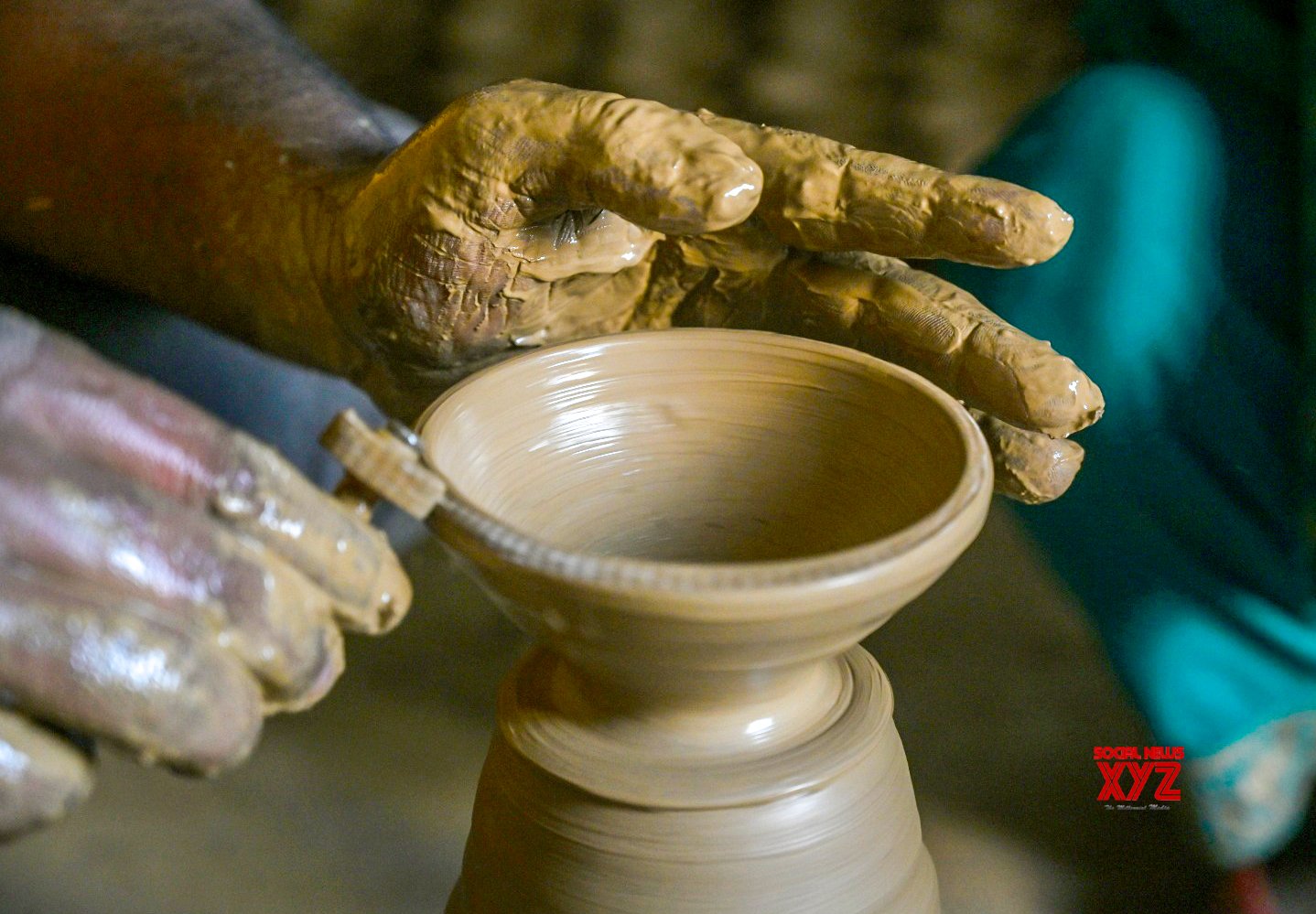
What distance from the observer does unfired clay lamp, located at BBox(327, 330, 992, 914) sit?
72cm

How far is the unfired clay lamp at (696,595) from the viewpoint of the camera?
0.72 meters

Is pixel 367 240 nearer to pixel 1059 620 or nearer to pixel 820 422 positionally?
pixel 820 422

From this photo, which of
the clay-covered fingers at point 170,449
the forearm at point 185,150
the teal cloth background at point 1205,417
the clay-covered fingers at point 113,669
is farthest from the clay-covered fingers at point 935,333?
the clay-covered fingers at point 113,669

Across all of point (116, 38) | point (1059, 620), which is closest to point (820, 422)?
point (116, 38)

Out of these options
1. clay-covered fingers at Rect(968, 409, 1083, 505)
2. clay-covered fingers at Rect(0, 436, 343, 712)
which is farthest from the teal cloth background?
clay-covered fingers at Rect(0, 436, 343, 712)

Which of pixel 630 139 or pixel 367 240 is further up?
pixel 630 139

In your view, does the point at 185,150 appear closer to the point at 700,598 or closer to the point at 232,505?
the point at 232,505

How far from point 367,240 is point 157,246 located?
395mm

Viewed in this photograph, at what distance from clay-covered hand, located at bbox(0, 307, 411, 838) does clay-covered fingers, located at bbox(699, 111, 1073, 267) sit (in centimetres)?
56

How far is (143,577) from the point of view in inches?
24.2

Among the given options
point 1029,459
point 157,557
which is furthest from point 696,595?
point 1029,459

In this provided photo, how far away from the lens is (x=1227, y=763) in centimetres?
127

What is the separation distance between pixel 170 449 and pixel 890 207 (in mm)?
640

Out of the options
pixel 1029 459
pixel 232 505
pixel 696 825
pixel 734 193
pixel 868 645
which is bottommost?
pixel 868 645
